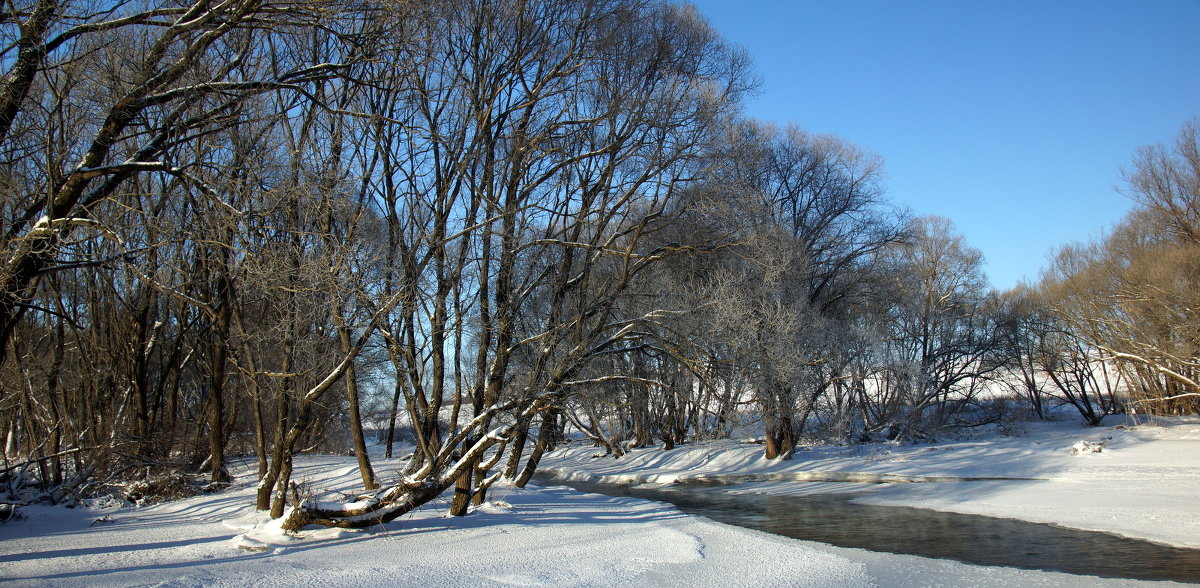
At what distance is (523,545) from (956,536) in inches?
297

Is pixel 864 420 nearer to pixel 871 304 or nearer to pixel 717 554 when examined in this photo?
pixel 871 304

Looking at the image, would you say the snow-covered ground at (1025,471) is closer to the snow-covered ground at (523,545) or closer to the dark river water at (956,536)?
the snow-covered ground at (523,545)

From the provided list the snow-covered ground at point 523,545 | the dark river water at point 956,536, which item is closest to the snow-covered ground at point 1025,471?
the snow-covered ground at point 523,545

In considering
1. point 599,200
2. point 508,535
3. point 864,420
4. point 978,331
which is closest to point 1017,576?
point 508,535

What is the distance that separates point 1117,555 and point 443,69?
44.6 ft

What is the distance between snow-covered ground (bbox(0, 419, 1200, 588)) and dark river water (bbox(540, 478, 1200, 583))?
79 cm

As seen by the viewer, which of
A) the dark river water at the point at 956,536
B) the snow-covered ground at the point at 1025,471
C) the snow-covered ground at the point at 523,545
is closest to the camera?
the snow-covered ground at the point at 523,545

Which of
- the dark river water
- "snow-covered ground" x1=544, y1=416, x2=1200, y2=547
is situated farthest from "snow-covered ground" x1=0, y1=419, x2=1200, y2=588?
the dark river water

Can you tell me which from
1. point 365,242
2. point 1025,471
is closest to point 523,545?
point 365,242

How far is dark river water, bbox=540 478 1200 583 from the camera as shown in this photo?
9.77 meters

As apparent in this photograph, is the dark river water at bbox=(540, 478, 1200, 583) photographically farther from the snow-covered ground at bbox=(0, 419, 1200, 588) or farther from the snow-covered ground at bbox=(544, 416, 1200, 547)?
the snow-covered ground at bbox=(544, 416, 1200, 547)

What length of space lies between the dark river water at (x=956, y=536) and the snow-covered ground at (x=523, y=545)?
31.0 inches

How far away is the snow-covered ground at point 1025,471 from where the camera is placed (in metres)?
14.3

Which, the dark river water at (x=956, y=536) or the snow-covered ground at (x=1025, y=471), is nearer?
the dark river water at (x=956, y=536)
